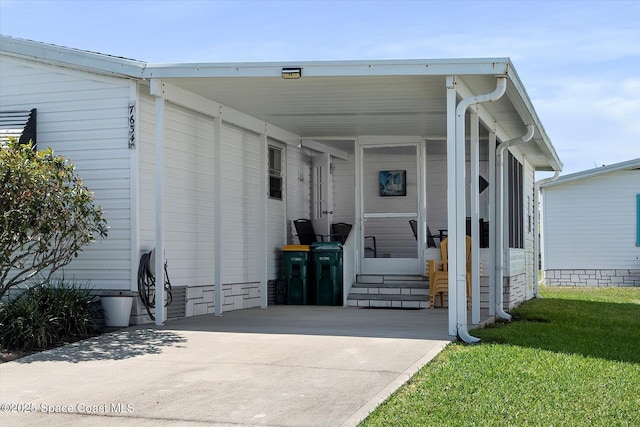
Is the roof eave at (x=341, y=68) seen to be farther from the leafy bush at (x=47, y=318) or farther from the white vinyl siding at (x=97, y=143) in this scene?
the leafy bush at (x=47, y=318)

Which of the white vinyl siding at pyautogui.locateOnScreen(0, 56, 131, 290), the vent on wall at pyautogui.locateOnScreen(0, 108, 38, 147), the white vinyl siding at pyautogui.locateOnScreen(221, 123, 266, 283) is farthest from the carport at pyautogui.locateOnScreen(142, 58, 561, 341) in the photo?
the vent on wall at pyautogui.locateOnScreen(0, 108, 38, 147)

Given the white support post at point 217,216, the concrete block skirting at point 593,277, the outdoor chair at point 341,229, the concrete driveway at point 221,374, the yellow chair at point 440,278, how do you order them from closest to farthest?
the concrete driveway at point 221,374 < the white support post at point 217,216 < the yellow chair at point 440,278 < the outdoor chair at point 341,229 < the concrete block skirting at point 593,277

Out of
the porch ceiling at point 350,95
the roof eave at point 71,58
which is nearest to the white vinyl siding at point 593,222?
the porch ceiling at point 350,95

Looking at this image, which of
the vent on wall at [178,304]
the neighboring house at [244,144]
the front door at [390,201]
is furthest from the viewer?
the front door at [390,201]

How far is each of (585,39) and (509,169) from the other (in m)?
2.33

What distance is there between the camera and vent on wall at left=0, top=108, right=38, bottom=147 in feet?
32.4

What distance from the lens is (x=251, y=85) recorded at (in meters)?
9.58

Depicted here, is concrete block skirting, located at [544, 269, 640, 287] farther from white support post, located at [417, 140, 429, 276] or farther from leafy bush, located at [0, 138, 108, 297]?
leafy bush, located at [0, 138, 108, 297]

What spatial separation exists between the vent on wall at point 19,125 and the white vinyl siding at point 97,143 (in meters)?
0.10

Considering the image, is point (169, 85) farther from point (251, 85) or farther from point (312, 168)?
point (312, 168)

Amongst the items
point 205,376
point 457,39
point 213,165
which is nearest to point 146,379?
point 205,376

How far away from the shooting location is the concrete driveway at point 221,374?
210 inches

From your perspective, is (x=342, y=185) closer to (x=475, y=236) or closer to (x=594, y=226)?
(x=475, y=236)

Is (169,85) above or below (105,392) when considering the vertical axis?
above
